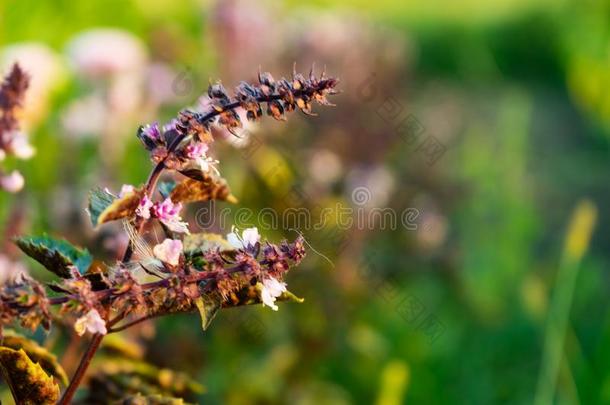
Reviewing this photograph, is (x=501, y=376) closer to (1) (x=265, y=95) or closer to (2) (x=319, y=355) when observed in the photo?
(2) (x=319, y=355)

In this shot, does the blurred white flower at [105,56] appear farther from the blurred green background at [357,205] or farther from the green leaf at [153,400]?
the green leaf at [153,400]

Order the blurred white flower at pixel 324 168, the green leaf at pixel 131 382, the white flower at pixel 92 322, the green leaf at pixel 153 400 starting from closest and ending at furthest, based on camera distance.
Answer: the white flower at pixel 92 322 → the green leaf at pixel 153 400 → the green leaf at pixel 131 382 → the blurred white flower at pixel 324 168

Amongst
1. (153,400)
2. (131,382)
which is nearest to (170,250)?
(153,400)

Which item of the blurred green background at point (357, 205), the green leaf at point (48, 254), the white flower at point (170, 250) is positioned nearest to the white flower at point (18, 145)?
the green leaf at point (48, 254)

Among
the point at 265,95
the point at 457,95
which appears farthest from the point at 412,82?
the point at 265,95

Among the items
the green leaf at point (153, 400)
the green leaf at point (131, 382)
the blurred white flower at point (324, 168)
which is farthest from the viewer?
the blurred white flower at point (324, 168)
